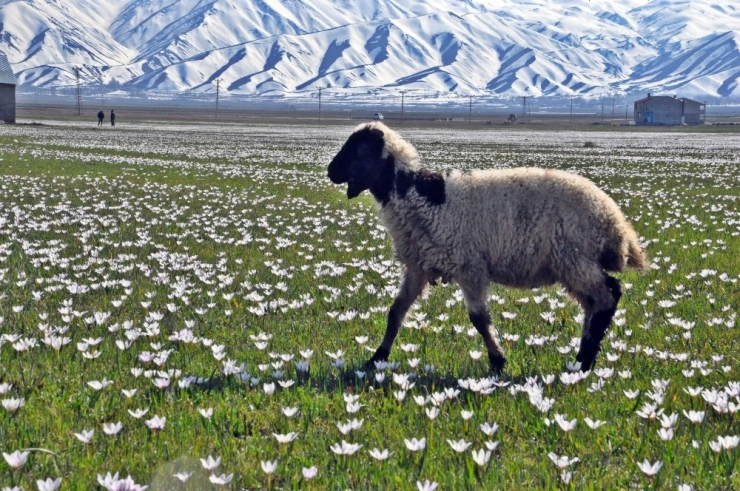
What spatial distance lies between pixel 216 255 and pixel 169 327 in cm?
457

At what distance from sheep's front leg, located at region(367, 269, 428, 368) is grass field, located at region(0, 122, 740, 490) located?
244 mm

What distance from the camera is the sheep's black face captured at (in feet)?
26.0

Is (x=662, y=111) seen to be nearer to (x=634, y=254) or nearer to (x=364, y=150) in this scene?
(x=634, y=254)

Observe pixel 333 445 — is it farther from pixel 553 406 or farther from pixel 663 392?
pixel 663 392

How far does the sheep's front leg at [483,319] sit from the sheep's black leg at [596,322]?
0.76 metres

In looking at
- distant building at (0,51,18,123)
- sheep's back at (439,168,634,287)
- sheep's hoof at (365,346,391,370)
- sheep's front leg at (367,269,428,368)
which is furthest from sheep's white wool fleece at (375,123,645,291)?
distant building at (0,51,18,123)

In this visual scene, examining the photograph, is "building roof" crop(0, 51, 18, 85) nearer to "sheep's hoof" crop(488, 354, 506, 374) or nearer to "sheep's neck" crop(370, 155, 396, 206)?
"sheep's neck" crop(370, 155, 396, 206)

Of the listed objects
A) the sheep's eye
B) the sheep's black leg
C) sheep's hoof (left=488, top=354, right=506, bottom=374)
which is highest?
the sheep's eye

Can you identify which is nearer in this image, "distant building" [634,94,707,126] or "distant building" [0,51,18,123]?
"distant building" [0,51,18,123]

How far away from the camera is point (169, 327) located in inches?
332

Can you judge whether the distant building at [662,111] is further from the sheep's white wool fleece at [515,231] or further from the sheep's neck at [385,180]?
the sheep's neck at [385,180]

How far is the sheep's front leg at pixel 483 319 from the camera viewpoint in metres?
7.18

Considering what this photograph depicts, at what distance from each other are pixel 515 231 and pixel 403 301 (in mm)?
1276

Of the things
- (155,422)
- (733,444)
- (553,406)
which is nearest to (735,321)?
(553,406)
